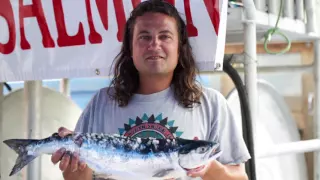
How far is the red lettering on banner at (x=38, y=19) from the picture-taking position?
1.72 m

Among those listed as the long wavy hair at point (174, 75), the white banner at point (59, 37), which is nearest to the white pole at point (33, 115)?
the white banner at point (59, 37)

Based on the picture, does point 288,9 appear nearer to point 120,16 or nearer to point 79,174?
point 120,16

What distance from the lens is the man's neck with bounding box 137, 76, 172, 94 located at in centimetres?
140

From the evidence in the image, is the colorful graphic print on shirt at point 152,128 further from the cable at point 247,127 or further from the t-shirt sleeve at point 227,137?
the cable at point 247,127

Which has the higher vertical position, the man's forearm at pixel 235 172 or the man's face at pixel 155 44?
the man's face at pixel 155 44

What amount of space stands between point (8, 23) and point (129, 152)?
0.74 meters

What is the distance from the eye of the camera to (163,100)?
1.40 metres

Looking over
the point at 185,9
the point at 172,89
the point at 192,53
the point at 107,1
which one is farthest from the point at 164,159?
the point at 107,1

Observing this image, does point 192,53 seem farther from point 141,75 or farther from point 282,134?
point 282,134

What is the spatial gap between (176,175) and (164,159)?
0.05 meters

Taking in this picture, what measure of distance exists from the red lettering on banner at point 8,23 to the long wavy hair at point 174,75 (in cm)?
44

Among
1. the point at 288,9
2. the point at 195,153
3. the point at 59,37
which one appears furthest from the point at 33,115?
the point at 288,9

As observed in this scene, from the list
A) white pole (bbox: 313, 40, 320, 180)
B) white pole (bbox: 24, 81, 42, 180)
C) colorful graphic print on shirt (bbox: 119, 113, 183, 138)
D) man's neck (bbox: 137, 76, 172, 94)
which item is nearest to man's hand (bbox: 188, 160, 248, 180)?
colorful graphic print on shirt (bbox: 119, 113, 183, 138)

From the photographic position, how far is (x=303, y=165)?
2.60 m
